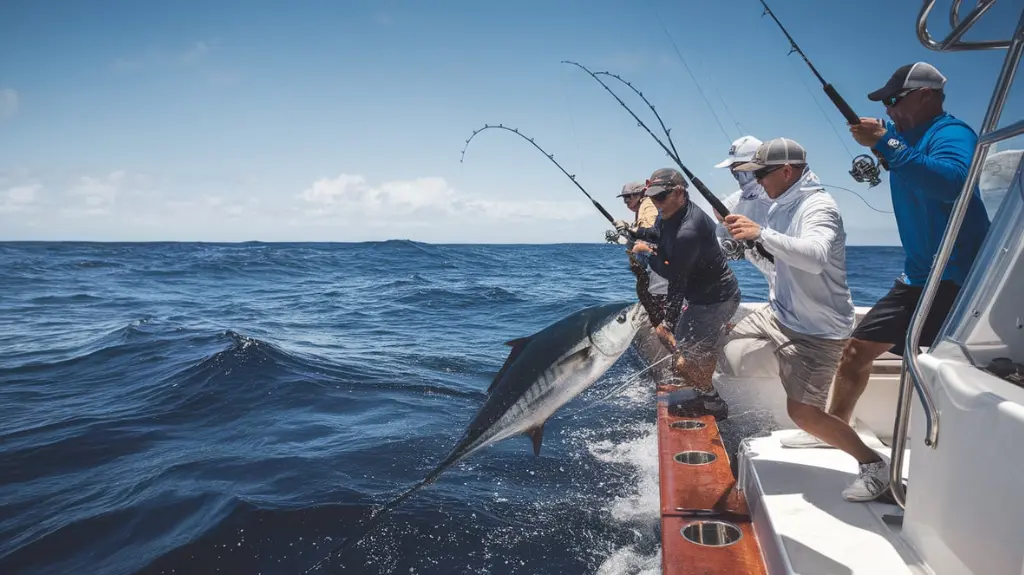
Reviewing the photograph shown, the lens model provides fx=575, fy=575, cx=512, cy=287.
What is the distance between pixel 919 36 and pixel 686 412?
2.97 meters

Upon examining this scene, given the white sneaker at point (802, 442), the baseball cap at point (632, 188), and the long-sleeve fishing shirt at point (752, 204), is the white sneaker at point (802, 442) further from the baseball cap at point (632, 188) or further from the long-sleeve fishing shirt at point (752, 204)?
the baseball cap at point (632, 188)

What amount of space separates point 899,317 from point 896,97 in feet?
3.45

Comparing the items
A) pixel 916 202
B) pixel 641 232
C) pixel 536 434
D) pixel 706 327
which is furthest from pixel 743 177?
pixel 536 434

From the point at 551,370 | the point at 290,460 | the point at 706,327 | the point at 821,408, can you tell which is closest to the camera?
the point at 551,370

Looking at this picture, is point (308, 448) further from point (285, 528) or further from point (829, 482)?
point (829, 482)

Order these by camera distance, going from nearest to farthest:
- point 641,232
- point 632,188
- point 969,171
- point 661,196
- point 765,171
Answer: point 969,171 → point 765,171 → point 661,196 → point 641,232 → point 632,188

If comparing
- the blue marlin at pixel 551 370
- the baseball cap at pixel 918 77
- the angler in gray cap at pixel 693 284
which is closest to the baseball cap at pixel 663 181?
the angler in gray cap at pixel 693 284

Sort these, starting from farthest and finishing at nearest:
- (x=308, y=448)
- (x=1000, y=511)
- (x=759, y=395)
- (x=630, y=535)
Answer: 1. (x=308, y=448)
2. (x=759, y=395)
3. (x=630, y=535)
4. (x=1000, y=511)

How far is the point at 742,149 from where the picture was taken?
4922 millimetres

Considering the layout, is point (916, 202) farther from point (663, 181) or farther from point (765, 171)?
point (663, 181)

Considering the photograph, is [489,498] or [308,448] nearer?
[489,498]

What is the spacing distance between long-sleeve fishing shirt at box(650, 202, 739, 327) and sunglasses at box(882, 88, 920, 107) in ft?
5.68

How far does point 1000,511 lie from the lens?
155cm

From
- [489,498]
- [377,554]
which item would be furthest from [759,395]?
[377,554]
